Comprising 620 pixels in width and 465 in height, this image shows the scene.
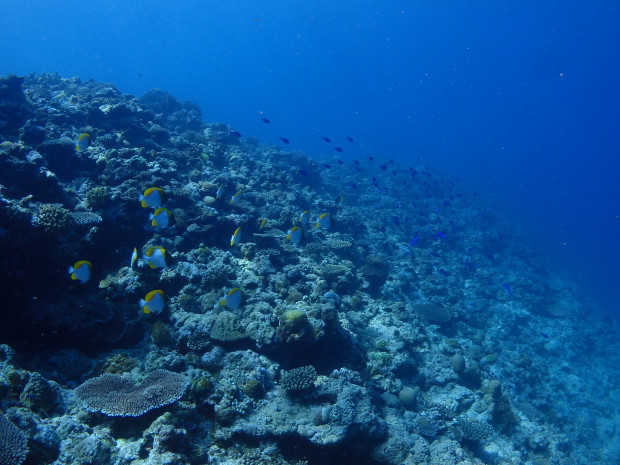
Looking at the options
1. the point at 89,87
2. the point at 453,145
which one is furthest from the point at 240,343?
the point at 453,145

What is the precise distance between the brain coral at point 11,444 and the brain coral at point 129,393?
122 centimetres

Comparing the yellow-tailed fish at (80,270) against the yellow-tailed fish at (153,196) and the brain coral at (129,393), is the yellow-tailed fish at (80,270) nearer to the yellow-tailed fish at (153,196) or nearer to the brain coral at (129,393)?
the yellow-tailed fish at (153,196)

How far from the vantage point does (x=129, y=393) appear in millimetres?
5184

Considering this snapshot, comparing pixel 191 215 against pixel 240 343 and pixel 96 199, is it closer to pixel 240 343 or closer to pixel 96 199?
pixel 96 199

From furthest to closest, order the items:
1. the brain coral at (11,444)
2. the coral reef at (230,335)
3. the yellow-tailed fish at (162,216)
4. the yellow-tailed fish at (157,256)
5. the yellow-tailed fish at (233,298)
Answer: the yellow-tailed fish at (233,298)
the yellow-tailed fish at (162,216)
the yellow-tailed fish at (157,256)
the coral reef at (230,335)
the brain coral at (11,444)

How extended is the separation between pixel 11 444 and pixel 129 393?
179 cm

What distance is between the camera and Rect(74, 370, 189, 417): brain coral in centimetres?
485

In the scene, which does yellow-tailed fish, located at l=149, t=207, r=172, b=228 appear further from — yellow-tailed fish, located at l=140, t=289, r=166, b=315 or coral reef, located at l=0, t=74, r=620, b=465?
yellow-tailed fish, located at l=140, t=289, r=166, b=315

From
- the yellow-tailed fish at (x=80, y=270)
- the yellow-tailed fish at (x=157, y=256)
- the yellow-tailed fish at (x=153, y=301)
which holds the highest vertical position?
the yellow-tailed fish at (x=157, y=256)

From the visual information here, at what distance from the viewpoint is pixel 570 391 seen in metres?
15.7

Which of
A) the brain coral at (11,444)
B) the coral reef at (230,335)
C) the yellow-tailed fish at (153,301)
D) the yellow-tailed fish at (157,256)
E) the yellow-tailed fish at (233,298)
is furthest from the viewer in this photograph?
the yellow-tailed fish at (233,298)

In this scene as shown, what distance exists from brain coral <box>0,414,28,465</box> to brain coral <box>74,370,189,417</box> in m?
1.22

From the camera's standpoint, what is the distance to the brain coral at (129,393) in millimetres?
4848

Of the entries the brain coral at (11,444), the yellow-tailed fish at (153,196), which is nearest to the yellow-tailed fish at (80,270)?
the yellow-tailed fish at (153,196)
